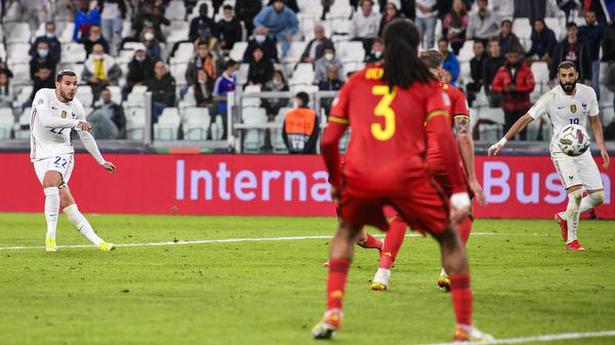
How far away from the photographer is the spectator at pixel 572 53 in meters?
24.0

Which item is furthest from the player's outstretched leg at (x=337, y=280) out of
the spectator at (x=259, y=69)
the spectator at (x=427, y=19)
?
the spectator at (x=427, y=19)

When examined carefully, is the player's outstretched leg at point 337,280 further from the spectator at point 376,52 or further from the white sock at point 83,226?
the spectator at point 376,52

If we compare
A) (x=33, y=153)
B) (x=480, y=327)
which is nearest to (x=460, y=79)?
(x=33, y=153)

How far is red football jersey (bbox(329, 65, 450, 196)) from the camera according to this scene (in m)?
8.15

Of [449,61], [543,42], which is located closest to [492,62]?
[449,61]

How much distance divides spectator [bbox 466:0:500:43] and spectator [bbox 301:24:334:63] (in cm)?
Answer: 304

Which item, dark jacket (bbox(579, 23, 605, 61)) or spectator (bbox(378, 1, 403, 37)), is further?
spectator (bbox(378, 1, 403, 37))

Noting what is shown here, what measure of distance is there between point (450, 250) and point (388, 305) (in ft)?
7.19

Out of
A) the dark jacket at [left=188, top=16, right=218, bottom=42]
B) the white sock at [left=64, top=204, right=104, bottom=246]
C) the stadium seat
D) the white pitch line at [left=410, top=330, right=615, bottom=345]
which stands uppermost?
the dark jacket at [left=188, top=16, right=218, bottom=42]

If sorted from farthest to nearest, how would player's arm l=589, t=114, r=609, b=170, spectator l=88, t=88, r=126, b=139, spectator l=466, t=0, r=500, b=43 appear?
1. spectator l=466, t=0, r=500, b=43
2. spectator l=88, t=88, r=126, b=139
3. player's arm l=589, t=114, r=609, b=170

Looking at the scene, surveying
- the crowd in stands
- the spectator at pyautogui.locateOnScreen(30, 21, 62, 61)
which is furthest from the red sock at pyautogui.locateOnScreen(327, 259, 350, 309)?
the spectator at pyautogui.locateOnScreen(30, 21, 62, 61)

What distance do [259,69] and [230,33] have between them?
2375 mm

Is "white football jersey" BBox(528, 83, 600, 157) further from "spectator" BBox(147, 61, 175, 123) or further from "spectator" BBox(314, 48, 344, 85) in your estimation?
"spectator" BBox(314, 48, 344, 85)

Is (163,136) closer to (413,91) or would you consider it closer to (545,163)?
(545,163)
